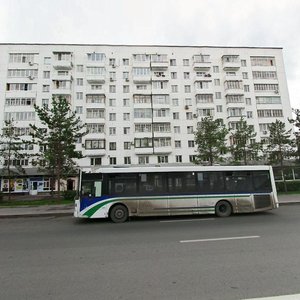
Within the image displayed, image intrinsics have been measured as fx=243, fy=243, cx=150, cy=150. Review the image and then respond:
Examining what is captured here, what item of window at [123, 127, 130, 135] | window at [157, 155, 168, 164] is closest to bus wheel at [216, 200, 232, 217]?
window at [157, 155, 168, 164]

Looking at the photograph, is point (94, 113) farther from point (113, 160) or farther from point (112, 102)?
point (113, 160)

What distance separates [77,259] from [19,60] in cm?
4977

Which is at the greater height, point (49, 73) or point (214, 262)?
point (49, 73)

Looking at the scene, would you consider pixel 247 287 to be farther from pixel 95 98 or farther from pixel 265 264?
pixel 95 98

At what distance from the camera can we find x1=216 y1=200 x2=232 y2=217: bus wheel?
12.7 metres

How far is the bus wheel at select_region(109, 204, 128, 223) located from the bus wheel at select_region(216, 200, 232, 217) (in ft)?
15.8

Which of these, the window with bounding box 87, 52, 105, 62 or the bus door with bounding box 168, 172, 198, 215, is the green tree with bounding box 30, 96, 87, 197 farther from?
the window with bounding box 87, 52, 105, 62

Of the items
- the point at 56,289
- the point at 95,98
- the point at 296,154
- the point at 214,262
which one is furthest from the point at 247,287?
the point at 95,98

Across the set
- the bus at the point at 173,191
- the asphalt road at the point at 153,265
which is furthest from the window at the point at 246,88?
the asphalt road at the point at 153,265

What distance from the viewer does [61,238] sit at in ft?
26.8

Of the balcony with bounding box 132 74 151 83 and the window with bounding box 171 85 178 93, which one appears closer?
the balcony with bounding box 132 74 151 83

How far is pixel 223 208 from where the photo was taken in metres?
12.9

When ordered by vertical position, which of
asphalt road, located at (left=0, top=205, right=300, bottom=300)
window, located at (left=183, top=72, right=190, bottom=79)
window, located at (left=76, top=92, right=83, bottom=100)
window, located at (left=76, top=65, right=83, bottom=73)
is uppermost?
window, located at (left=76, top=65, right=83, bottom=73)

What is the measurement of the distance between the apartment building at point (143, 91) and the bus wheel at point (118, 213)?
1231 inches
